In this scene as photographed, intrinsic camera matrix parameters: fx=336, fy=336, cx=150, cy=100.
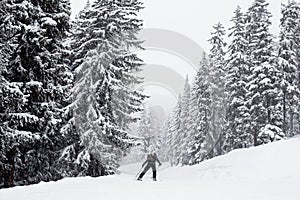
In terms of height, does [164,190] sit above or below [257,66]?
Answer: below

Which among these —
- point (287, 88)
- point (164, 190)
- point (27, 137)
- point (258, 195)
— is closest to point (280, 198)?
point (258, 195)

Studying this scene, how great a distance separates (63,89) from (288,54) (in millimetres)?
24358

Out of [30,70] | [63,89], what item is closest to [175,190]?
[30,70]

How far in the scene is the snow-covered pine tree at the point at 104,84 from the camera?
1905 cm

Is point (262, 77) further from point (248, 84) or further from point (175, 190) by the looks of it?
point (175, 190)

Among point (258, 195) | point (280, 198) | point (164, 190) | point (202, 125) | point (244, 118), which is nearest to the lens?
point (280, 198)

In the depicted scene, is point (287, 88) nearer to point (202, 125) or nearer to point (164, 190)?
point (202, 125)

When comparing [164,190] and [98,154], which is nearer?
[164,190]

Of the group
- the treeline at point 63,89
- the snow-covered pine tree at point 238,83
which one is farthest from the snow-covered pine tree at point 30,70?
the snow-covered pine tree at point 238,83

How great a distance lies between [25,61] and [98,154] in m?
6.69

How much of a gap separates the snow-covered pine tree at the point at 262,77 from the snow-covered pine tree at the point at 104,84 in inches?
555

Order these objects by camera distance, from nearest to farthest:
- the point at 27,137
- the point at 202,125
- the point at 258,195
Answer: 1. the point at 258,195
2. the point at 27,137
3. the point at 202,125

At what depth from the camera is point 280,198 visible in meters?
9.24

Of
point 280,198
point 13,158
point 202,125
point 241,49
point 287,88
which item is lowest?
point 280,198
